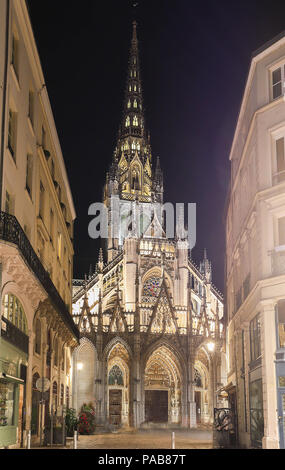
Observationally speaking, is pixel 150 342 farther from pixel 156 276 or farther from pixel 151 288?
pixel 156 276

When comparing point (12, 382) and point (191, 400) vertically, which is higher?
point (12, 382)

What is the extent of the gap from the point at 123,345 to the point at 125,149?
4548 centimetres

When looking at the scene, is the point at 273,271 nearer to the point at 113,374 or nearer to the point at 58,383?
the point at 58,383

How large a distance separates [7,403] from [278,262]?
10.7m

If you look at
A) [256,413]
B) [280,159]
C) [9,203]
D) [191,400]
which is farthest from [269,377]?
[191,400]

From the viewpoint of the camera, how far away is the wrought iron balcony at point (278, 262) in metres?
23.1

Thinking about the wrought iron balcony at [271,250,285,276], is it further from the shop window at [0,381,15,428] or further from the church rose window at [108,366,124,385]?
the church rose window at [108,366,124,385]

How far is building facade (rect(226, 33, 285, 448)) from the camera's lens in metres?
22.7

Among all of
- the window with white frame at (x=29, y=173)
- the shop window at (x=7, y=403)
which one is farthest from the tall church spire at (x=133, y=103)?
the shop window at (x=7, y=403)

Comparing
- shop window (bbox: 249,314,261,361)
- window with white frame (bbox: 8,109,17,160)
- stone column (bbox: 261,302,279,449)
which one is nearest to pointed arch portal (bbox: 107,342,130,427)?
shop window (bbox: 249,314,261,361)

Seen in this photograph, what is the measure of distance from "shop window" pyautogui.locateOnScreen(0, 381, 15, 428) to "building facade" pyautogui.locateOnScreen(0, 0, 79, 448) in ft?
0.11

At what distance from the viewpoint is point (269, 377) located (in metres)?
22.6

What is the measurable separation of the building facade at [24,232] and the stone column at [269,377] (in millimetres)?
8542
